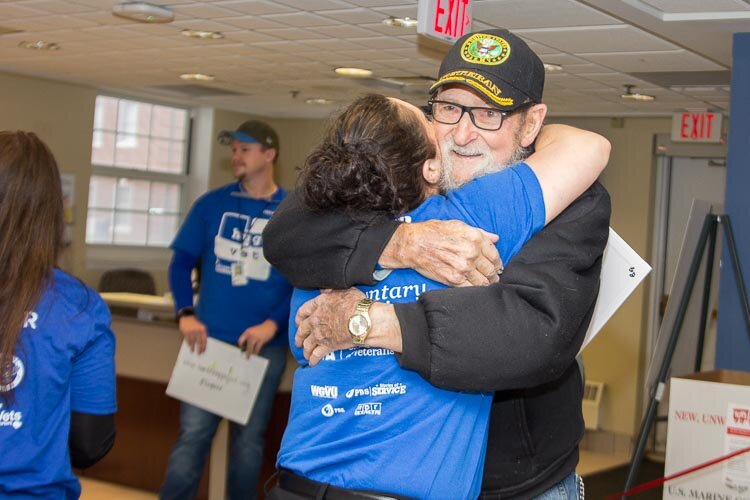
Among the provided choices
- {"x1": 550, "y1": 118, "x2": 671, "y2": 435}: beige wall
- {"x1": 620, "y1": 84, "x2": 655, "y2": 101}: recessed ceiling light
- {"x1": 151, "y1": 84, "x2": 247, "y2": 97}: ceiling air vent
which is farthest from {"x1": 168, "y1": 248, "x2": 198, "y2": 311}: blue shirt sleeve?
{"x1": 550, "y1": 118, "x2": 671, "y2": 435}: beige wall

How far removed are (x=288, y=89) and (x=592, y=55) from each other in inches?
127

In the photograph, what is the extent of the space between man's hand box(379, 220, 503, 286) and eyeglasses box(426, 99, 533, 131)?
11.2 inches

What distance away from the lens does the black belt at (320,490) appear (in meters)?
1.44

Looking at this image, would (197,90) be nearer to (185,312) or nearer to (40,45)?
(40,45)

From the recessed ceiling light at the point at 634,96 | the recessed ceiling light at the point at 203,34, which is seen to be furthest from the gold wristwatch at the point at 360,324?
the recessed ceiling light at the point at 634,96

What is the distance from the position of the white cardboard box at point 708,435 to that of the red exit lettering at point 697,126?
400cm

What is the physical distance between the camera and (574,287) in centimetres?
148

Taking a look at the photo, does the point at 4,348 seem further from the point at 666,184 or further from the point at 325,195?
the point at 666,184

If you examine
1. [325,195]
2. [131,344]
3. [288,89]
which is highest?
[288,89]

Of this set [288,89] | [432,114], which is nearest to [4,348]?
[432,114]

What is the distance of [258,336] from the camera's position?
158 inches

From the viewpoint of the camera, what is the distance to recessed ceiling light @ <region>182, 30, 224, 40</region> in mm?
5852

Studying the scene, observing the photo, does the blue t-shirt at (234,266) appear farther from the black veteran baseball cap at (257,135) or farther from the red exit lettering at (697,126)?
the red exit lettering at (697,126)

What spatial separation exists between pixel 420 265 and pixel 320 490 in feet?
1.16
